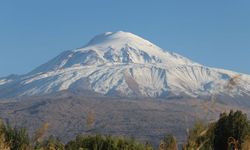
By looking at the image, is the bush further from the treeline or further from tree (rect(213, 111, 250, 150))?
tree (rect(213, 111, 250, 150))

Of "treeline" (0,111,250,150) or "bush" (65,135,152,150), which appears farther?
"bush" (65,135,152,150)

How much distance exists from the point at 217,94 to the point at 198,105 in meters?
0.28

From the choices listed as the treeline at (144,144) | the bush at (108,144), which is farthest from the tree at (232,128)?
the bush at (108,144)

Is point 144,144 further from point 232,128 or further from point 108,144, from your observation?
point 232,128

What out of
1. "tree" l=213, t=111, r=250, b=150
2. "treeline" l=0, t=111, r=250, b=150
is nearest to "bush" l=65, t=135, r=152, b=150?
"treeline" l=0, t=111, r=250, b=150

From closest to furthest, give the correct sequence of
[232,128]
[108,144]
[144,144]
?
1. [108,144]
2. [144,144]
3. [232,128]

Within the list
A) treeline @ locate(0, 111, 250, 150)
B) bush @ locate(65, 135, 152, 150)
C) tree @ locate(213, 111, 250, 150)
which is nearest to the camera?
treeline @ locate(0, 111, 250, 150)

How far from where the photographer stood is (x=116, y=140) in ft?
88.2

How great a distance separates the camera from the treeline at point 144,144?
354 inches

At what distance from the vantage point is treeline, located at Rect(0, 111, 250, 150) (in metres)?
8.98

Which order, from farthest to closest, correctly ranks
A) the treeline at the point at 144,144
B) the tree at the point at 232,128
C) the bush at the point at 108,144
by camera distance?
1. the tree at the point at 232,128
2. the bush at the point at 108,144
3. the treeline at the point at 144,144

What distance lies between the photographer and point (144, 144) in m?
30.7

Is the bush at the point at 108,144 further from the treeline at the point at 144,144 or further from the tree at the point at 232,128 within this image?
the tree at the point at 232,128

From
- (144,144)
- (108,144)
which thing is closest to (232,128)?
(144,144)
